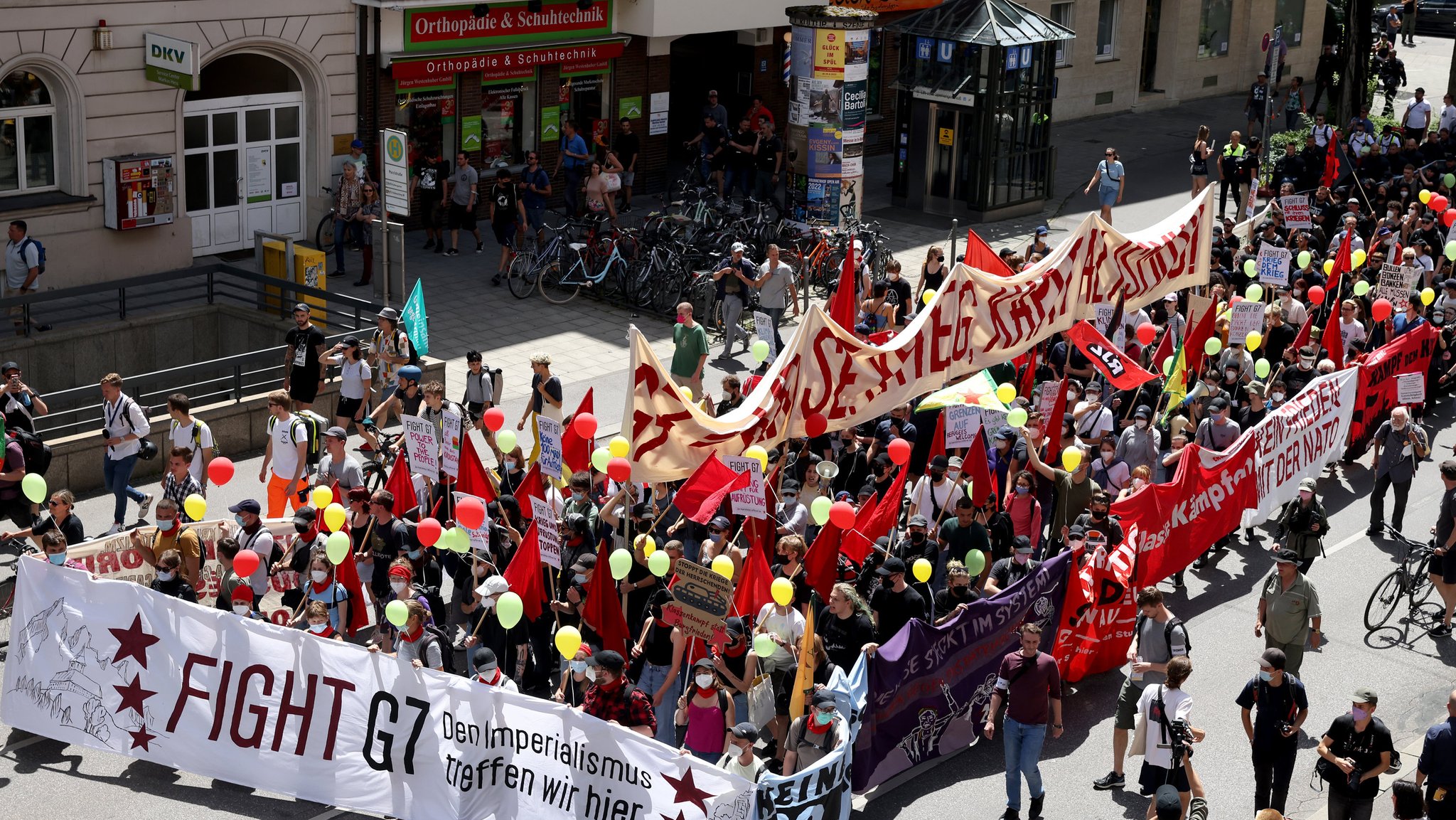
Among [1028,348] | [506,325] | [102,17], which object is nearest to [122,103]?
[102,17]

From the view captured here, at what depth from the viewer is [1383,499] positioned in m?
17.3

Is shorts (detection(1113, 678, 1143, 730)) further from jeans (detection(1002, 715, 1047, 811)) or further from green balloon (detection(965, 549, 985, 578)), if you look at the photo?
green balloon (detection(965, 549, 985, 578))

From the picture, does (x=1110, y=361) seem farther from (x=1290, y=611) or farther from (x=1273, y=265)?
(x=1273, y=265)

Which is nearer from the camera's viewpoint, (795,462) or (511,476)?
(511,476)

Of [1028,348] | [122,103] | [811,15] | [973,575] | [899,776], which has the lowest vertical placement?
[899,776]

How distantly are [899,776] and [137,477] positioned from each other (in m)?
9.13

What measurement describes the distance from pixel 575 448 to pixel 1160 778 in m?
5.38

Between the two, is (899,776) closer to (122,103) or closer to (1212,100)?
(122,103)

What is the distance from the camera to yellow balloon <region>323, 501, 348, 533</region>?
41.9 feet

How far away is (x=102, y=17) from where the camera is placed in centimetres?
2225

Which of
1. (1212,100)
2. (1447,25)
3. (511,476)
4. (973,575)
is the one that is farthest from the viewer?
(1447,25)

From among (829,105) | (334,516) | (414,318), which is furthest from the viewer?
(829,105)

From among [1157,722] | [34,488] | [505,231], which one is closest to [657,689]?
[1157,722]

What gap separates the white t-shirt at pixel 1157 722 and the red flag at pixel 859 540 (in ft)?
8.90
